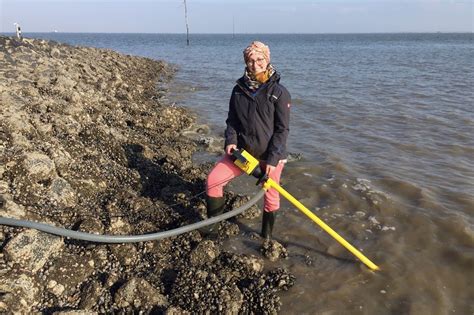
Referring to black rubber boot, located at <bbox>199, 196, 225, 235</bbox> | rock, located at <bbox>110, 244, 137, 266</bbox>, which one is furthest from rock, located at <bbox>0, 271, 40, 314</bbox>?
black rubber boot, located at <bbox>199, 196, 225, 235</bbox>

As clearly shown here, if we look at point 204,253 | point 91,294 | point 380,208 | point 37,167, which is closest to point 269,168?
point 204,253

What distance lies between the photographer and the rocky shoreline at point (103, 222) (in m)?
3.48

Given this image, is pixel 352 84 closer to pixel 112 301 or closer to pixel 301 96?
pixel 301 96

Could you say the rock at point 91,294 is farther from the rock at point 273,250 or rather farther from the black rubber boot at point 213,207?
the rock at point 273,250

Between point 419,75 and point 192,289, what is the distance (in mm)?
20296

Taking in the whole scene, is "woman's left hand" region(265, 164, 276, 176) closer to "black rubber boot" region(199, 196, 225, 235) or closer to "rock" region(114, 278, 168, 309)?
"black rubber boot" region(199, 196, 225, 235)

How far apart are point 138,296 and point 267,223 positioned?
193 centimetres

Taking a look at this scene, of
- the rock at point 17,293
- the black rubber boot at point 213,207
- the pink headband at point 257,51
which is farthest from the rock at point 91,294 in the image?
the pink headband at point 257,51

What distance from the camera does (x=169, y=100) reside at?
14.4 m

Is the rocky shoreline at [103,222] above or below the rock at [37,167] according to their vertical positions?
below

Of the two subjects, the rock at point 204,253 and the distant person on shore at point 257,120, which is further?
the rock at point 204,253

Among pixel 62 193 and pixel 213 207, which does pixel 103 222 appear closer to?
pixel 62 193

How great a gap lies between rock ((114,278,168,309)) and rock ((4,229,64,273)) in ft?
2.73

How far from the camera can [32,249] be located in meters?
3.56
